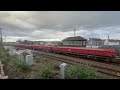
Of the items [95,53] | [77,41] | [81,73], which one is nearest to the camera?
[81,73]

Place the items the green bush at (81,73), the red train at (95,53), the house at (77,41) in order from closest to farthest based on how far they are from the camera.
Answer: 1. the green bush at (81,73)
2. the red train at (95,53)
3. the house at (77,41)

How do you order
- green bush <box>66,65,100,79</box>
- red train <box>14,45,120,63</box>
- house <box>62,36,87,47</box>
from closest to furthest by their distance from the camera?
1. green bush <box>66,65,100,79</box>
2. red train <box>14,45,120,63</box>
3. house <box>62,36,87,47</box>

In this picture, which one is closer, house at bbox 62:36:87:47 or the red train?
the red train

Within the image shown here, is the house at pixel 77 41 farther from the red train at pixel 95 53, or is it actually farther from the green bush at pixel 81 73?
the green bush at pixel 81 73

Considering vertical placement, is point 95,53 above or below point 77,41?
below

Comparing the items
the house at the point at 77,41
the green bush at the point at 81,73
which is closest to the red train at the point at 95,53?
the house at the point at 77,41

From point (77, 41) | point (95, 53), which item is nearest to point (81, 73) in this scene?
point (95, 53)

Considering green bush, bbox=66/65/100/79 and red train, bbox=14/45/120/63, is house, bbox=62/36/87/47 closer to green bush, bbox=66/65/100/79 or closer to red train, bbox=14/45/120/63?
red train, bbox=14/45/120/63

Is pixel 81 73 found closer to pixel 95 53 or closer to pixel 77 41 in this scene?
pixel 95 53

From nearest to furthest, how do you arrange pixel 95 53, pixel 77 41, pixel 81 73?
pixel 81 73 → pixel 95 53 → pixel 77 41

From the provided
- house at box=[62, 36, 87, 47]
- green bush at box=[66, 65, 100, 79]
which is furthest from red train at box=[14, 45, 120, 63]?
green bush at box=[66, 65, 100, 79]
